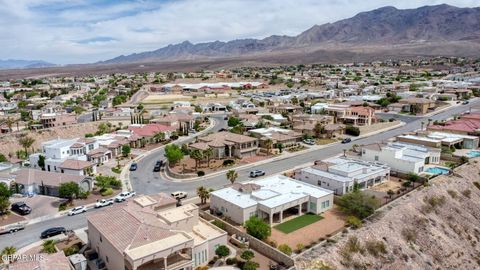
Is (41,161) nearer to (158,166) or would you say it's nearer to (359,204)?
(158,166)

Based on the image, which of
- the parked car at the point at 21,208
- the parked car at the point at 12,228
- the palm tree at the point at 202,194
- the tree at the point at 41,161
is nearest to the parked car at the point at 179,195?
the palm tree at the point at 202,194

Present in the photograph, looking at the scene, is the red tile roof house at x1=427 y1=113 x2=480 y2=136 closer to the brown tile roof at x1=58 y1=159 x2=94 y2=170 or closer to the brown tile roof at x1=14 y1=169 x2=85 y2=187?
the brown tile roof at x1=58 y1=159 x2=94 y2=170

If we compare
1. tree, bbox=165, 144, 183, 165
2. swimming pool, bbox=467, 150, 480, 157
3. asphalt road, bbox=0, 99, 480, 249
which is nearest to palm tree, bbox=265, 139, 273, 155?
asphalt road, bbox=0, 99, 480, 249

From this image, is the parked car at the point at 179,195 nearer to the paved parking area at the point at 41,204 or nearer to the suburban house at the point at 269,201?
the suburban house at the point at 269,201

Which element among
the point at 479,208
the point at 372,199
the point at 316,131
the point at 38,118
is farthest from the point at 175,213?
the point at 38,118

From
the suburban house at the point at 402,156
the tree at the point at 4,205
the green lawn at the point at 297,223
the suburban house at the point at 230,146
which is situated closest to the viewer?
the green lawn at the point at 297,223
